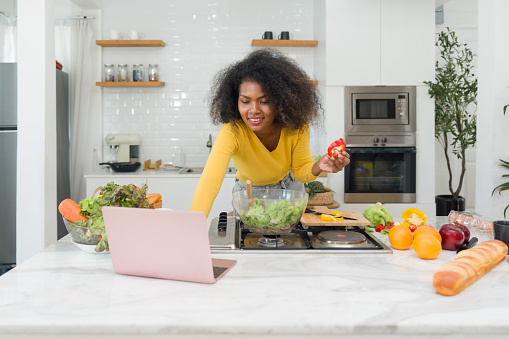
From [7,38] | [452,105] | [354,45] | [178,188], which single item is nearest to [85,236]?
[178,188]

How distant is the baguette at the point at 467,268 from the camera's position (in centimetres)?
119

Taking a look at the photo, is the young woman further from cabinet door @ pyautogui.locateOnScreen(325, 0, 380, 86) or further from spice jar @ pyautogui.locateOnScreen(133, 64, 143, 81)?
spice jar @ pyautogui.locateOnScreen(133, 64, 143, 81)

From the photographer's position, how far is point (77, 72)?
15.8ft

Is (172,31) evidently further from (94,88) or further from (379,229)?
(379,229)

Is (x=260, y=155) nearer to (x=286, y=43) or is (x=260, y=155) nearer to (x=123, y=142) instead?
(x=286, y=43)

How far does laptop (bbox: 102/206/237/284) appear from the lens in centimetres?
126

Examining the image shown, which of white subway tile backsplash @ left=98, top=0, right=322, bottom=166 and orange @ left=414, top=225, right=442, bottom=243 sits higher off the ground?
white subway tile backsplash @ left=98, top=0, right=322, bottom=166

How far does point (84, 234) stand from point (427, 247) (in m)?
1.14

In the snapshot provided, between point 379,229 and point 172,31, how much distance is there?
384 centimetres

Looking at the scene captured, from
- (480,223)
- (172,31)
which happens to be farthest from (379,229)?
(172,31)

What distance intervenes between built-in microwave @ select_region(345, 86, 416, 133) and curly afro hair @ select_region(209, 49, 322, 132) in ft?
7.27

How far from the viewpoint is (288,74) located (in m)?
2.18

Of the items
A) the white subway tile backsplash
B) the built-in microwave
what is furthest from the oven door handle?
the white subway tile backsplash

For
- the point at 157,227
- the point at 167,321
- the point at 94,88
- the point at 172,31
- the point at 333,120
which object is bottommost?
the point at 167,321
